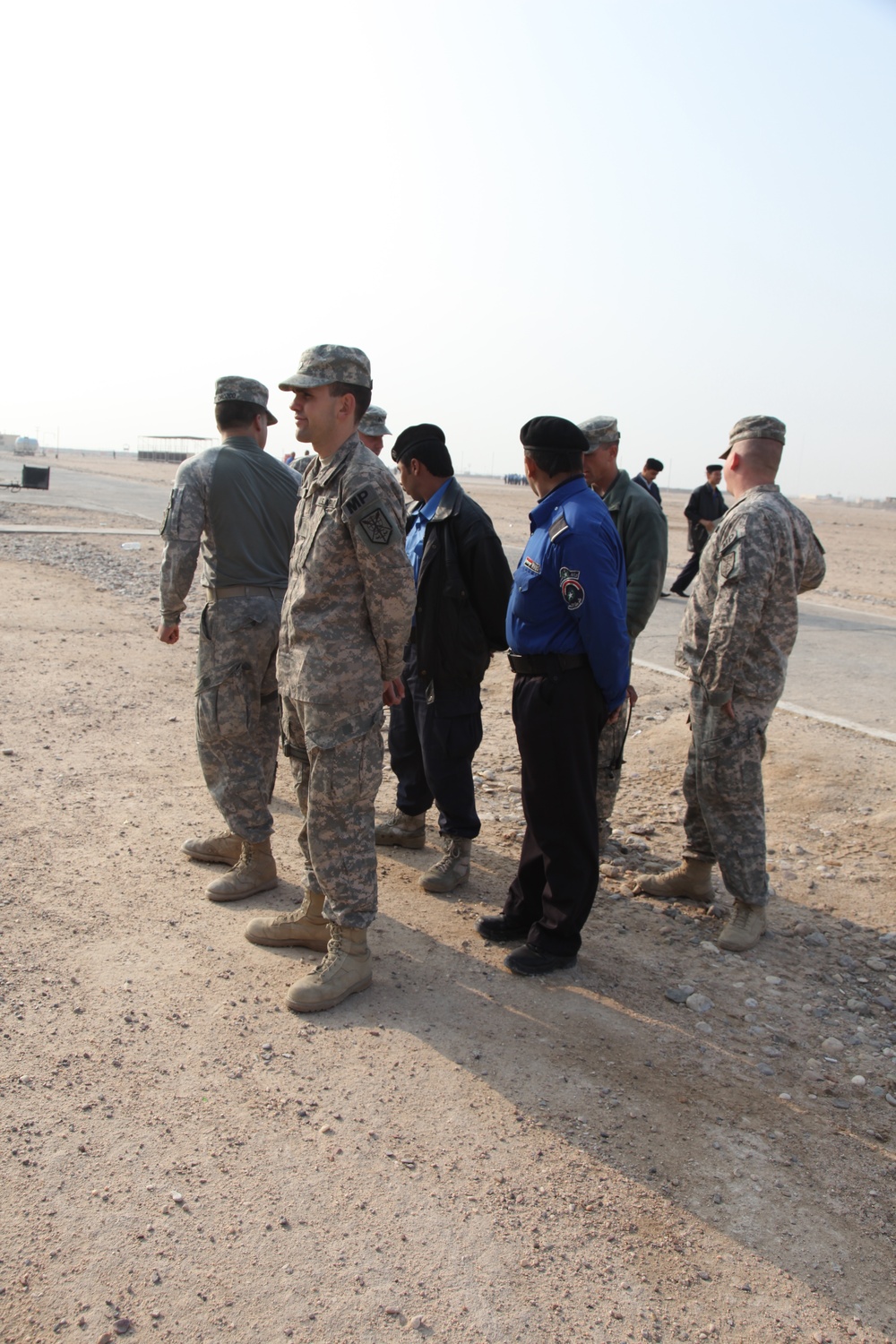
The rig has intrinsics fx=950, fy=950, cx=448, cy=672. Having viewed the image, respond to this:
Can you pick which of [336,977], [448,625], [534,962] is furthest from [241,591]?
[534,962]

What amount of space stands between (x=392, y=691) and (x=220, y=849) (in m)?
1.54

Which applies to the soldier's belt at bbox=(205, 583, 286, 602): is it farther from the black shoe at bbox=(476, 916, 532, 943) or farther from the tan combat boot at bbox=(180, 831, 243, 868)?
the black shoe at bbox=(476, 916, 532, 943)

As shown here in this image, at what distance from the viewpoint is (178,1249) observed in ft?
7.50

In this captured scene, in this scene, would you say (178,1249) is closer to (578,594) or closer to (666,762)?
(578,594)

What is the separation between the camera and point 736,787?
12.9ft

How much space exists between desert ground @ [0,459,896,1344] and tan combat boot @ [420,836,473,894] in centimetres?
7

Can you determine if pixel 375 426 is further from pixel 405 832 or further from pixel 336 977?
pixel 336 977

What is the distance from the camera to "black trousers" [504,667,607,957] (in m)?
3.53

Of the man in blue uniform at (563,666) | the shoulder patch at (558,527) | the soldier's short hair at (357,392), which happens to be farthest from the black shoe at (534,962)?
the soldier's short hair at (357,392)

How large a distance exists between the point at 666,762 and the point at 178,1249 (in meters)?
4.65

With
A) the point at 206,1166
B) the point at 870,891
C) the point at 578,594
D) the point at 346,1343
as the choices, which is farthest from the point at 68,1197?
the point at 870,891

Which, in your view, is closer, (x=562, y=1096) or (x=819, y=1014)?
(x=562, y=1096)

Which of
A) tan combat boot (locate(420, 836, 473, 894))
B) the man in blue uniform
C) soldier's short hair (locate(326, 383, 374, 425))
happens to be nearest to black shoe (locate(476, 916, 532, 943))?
the man in blue uniform

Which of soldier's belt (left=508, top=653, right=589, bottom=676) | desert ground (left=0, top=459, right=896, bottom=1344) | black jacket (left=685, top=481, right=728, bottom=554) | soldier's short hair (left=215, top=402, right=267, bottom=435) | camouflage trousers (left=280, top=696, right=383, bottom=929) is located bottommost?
desert ground (left=0, top=459, right=896, bottom=1344)
